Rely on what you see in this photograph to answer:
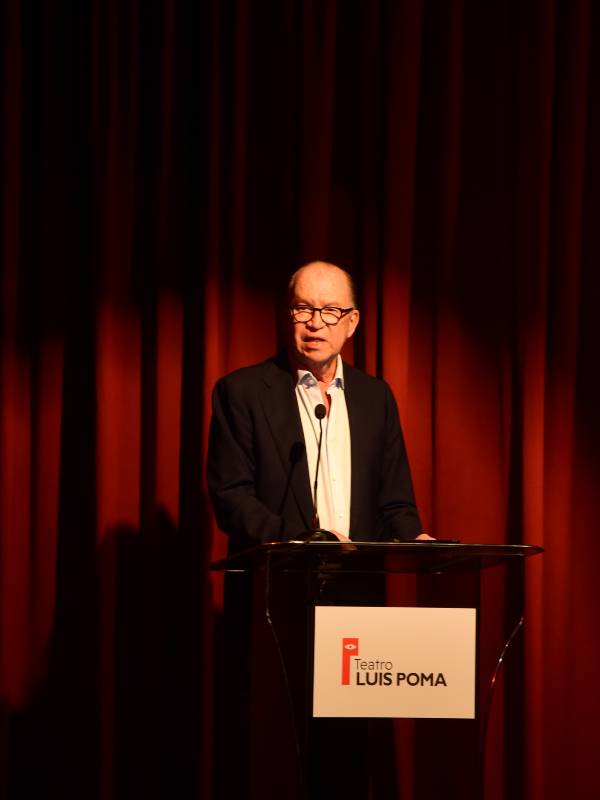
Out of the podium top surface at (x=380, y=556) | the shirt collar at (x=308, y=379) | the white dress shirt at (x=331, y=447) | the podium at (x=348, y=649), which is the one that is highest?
the shirt collar at (x=308, y=379)

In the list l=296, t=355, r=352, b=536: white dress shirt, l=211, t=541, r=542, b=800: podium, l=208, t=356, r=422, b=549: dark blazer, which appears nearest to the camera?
l=211, t=541, r=542, b=800: podium

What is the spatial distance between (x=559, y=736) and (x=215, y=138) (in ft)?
8.29

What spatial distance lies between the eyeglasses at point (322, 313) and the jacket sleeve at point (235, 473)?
0.28 m

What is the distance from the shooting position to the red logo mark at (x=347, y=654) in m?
2.29

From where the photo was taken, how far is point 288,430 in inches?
117

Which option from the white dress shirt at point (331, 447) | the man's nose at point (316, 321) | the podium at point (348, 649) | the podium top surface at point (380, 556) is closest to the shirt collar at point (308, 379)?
the white dress shirt at point (331, 447)

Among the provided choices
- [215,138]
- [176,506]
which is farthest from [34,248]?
[176,506]

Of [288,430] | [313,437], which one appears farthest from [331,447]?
[288,430]

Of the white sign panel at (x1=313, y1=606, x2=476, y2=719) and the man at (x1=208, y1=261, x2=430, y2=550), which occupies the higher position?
the man at (x1=208, y1=261, x2=430, y2=550)

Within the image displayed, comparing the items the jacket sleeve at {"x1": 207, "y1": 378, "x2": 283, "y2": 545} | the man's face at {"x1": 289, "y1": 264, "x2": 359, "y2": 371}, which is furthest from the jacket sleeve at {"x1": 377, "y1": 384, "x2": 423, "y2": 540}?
the jacket sleeve at {"x1": 207, "y1": 378, "x2": 283, "y2": 545}

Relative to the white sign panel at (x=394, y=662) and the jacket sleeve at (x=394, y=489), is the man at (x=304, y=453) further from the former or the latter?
the white sign panel at (x=394, y=662)

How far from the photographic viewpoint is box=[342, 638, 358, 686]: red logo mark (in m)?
2.29

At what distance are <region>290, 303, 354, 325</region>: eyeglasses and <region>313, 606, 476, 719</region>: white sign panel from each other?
1051 millimetres

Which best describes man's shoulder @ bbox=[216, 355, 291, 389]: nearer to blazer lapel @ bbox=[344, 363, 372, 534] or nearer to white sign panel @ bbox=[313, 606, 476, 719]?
blazer lapel @ bbox=[344, 363, 372, 534]
